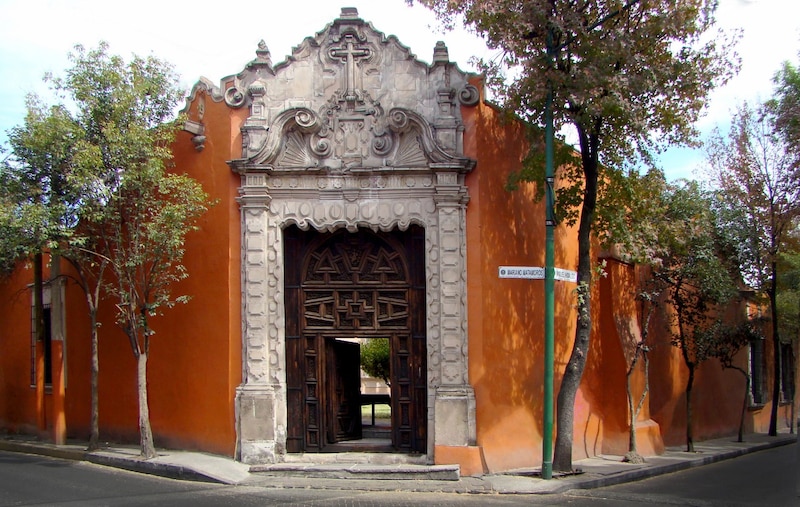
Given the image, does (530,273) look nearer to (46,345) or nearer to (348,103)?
(348,103)

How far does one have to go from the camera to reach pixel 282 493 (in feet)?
35.8

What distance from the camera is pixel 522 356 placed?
1293cm

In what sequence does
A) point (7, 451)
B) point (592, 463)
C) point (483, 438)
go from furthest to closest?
1. point (7, 451)
2. point (592, 463)
3. point (483, 438)

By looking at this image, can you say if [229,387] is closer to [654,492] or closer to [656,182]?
[654,492]

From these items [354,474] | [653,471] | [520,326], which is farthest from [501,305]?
[653,471]

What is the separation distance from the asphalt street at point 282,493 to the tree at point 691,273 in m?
3.69

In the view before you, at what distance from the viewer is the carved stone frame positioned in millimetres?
12453

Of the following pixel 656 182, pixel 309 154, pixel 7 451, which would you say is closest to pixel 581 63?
pixel 656 182

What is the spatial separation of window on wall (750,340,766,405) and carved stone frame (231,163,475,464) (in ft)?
42.7

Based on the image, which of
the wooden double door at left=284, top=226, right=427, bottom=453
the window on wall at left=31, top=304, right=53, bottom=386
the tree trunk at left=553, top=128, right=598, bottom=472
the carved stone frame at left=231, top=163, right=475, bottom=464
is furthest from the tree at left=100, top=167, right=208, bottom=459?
the tree trunk at left=553, top=128, right=598, bottom=472

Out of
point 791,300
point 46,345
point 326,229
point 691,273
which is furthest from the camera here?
point 791,300

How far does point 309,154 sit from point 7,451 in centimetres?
821

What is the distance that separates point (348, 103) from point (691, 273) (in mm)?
7141

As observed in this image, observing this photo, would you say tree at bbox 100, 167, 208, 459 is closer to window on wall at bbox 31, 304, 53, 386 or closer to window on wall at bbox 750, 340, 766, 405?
window on wall at bbox 31, 304, 53, 386
